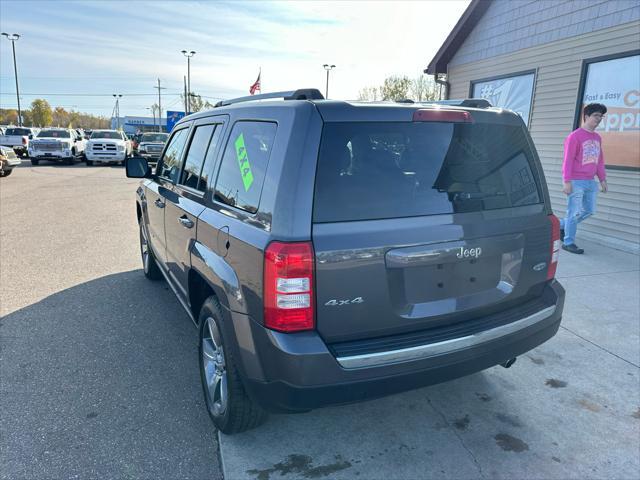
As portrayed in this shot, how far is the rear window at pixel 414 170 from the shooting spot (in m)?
2.11

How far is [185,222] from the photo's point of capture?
3.15m

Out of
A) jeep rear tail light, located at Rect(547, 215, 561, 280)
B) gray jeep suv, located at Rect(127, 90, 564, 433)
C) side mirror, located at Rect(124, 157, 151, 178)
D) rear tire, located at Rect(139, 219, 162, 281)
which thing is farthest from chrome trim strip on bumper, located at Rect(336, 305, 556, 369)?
rear tire, located at Rect(139, 219, 162, 281)

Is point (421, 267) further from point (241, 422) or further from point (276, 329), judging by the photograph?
point (241, 422)

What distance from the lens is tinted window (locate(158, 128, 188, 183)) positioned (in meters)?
3.85

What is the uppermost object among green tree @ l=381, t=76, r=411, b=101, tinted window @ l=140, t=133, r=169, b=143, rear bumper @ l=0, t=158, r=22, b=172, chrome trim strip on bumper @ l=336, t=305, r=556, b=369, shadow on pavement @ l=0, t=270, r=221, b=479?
green tree @ l=381, t=76, r=411, b=101

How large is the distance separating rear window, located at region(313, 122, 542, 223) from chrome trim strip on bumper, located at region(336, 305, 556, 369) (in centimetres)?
63

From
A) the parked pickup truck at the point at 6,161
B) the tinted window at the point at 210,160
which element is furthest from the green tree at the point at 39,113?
the tinted window at the point at 210,160

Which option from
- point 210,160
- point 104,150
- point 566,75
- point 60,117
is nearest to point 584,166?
point 566,75

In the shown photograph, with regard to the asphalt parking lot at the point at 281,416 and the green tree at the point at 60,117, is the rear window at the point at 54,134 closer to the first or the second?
the asphalt parking lot at the point at 281,416

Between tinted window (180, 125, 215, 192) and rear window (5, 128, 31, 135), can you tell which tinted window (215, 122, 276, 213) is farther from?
rear window (5, 128, 31, 135)

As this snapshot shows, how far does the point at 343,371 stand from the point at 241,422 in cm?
84

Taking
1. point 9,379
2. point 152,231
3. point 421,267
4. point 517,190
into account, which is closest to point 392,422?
point 421,267

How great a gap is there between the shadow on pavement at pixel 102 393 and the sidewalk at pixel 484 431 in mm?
380

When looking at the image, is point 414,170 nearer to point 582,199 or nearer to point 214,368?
point 214,368
